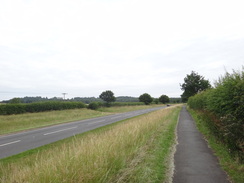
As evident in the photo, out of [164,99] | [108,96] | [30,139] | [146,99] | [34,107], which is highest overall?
[108,96]

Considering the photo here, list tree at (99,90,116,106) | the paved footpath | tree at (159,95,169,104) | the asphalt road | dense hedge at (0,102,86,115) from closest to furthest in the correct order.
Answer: the paved footpath < the asphalt road < dense hedge at (0,102,86,115) < tree at (99,90,116,106) < tree at (159,95,169,104)

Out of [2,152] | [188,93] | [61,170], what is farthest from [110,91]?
[61,170]

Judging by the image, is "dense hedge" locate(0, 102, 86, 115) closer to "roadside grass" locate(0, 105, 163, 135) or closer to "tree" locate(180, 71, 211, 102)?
"roadside grass" locate(0, 105, 163, 135)

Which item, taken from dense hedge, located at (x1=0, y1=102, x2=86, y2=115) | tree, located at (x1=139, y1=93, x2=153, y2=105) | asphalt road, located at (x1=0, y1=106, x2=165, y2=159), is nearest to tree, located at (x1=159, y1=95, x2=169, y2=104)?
tree, located at (x1=139, y1=93, x2=153, y2=105)

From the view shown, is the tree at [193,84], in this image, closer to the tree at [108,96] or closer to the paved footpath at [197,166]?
the tree at [108,96]

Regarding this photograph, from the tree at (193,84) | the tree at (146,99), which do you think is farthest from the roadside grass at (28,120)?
the tree at (146,99)

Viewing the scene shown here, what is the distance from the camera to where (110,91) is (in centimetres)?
7581

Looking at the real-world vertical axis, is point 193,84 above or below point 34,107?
above

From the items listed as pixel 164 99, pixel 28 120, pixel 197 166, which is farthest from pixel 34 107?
pixel 164 99

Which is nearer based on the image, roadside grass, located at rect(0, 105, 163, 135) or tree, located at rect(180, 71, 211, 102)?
roadside grass, located at rect(0, 105, 163, 135)

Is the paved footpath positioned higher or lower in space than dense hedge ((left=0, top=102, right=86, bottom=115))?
lower

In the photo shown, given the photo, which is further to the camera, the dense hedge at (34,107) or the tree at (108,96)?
the tree at (108,96)

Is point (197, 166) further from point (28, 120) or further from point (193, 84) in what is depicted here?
point (193, 84)

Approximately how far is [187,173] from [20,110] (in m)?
31.8
